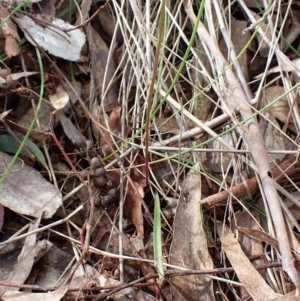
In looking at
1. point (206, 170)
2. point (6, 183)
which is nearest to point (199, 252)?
point (206, 170)

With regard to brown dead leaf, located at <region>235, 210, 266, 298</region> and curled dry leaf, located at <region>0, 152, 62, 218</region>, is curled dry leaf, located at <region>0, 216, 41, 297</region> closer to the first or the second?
curled dry leaf, located at <region>0, 152, 62, 218</region>

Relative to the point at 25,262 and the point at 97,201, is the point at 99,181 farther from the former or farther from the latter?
the point at 25,262

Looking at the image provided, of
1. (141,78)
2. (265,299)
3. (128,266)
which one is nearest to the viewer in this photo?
(265,299)

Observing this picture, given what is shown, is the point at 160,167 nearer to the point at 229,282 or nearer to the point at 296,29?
the point at 229,282

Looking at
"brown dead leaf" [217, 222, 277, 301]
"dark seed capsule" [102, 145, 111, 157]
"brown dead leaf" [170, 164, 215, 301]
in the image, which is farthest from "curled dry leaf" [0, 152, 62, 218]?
"brown dead leaf" [217, 222, 277, 301]

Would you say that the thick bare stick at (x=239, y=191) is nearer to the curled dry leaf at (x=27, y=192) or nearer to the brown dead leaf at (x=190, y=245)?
the brown dead leaf at (x=190, y=245)

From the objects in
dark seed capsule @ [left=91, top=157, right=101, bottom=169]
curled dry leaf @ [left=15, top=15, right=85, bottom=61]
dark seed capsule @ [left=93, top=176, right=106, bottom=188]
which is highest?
curled dry leaf @ [left=15, top=15, right=85, bottom=61]
